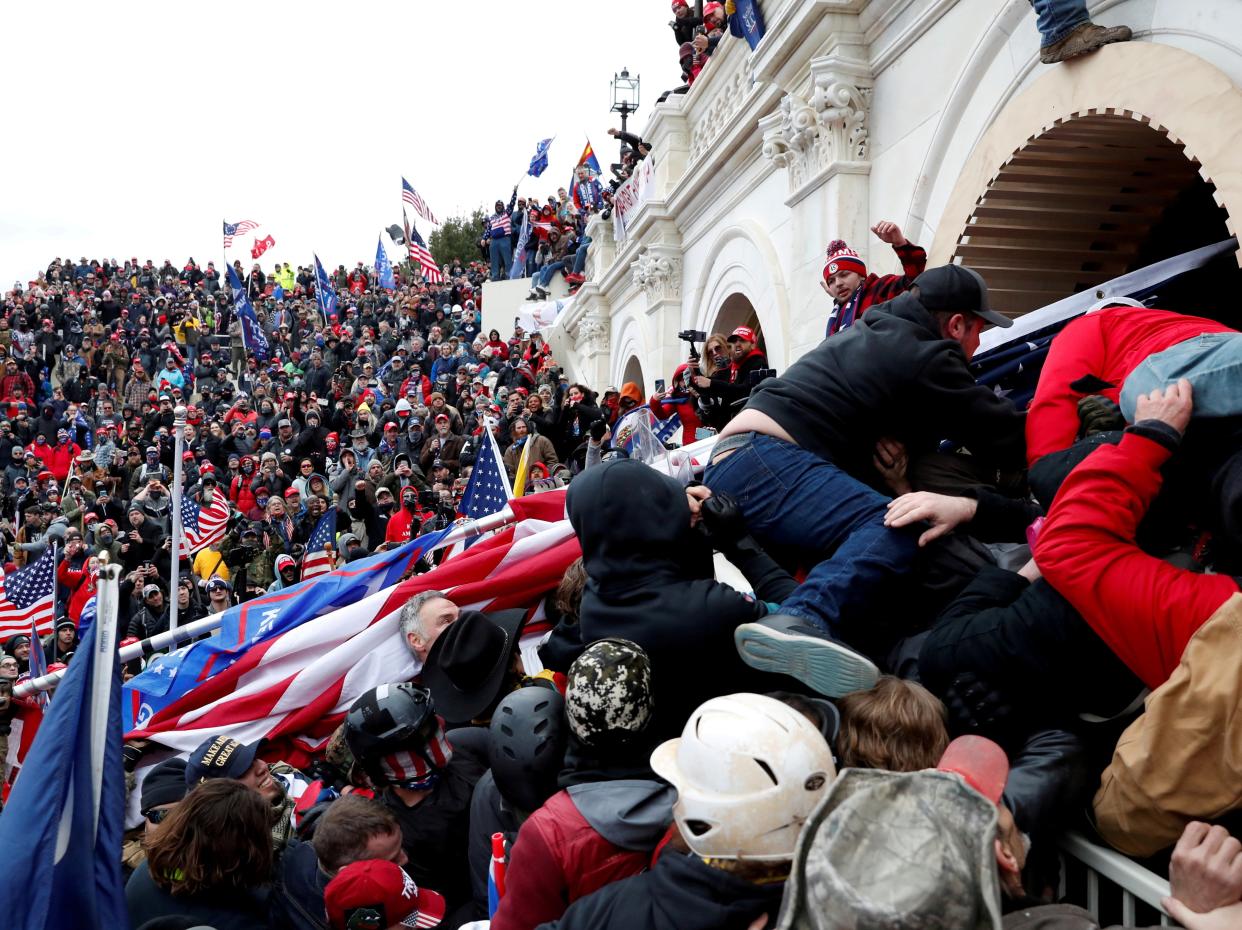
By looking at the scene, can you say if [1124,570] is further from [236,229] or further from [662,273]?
[236,229]

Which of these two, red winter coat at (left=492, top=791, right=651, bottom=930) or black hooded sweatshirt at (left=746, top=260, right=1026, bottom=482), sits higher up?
black hooded sweatshirt at (left=746, top=260, right=1026, bottom=482)

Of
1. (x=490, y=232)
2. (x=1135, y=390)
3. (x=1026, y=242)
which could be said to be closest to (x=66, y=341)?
(x=490, y=232)

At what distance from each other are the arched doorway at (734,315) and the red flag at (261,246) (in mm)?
28097

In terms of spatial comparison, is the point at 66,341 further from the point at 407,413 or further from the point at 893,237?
the point at 893,237

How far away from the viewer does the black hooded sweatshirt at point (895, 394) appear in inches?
129

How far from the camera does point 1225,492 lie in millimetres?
2439

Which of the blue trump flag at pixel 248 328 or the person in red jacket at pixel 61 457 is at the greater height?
the blue trump flag at pixel 248 328

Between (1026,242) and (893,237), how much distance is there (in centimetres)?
164

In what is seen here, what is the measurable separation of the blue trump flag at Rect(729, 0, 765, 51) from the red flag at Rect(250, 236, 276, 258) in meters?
29.9

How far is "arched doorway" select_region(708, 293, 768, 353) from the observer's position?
12.0 metres

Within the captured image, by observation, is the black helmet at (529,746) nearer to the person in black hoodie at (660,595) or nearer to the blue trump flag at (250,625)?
the person in black hoodie at (660,595)

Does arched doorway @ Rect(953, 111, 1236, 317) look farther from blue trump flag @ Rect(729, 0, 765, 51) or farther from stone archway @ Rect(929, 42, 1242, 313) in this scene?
blue trump flag @ Rect(729, 0, 765, 51)

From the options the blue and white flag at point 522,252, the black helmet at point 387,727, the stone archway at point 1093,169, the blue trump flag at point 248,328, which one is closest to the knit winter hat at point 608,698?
the black helmet at point 387,727

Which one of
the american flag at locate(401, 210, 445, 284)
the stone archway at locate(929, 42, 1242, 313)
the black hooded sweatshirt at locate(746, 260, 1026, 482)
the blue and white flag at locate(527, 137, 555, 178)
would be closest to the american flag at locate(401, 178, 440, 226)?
the american flag at locate(401, 210, 445, 284)
